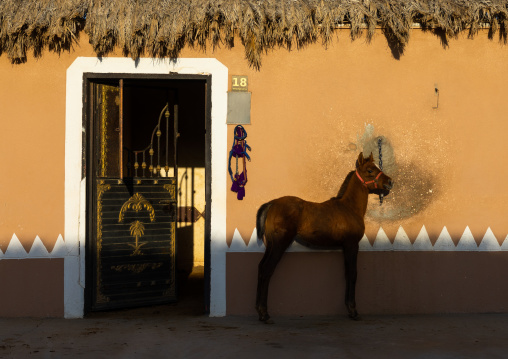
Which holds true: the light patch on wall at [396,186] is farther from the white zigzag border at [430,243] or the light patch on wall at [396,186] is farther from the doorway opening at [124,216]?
the doorway opening at [124,216]

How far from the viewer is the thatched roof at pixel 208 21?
6.09 metres

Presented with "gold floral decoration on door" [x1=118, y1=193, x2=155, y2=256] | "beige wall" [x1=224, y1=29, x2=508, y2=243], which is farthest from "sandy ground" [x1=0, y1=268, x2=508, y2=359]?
"beige wall" [x1=224, y1=29, x2=508, y2=243]

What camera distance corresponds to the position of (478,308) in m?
6.41

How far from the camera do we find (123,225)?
22.0ft

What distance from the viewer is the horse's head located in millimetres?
6148

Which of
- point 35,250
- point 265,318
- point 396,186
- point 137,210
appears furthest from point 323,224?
point 35,250

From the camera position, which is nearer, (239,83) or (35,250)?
(35,250)

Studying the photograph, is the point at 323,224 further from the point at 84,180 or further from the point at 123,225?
the point at 84,180

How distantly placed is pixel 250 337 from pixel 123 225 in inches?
83.1

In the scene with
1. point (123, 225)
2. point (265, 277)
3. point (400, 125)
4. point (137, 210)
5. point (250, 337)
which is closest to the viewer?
point (250, 337)

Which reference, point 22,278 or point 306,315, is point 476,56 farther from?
point 22,278

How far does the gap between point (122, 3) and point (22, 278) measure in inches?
119

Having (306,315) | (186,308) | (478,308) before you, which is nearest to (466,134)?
(478,308)

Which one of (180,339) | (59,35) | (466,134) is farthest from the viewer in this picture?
(466,134)
